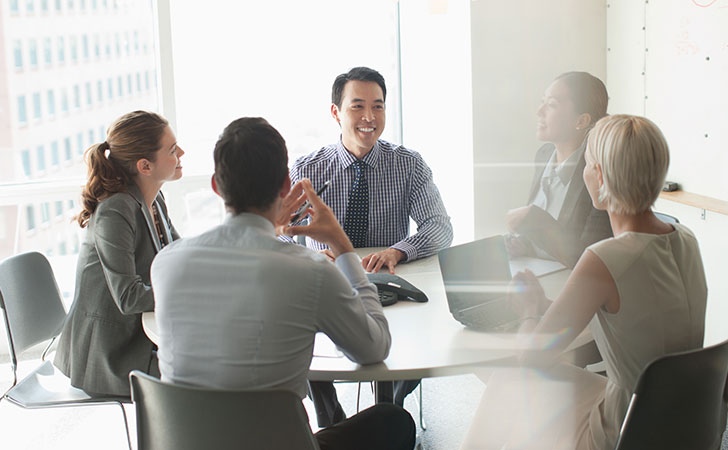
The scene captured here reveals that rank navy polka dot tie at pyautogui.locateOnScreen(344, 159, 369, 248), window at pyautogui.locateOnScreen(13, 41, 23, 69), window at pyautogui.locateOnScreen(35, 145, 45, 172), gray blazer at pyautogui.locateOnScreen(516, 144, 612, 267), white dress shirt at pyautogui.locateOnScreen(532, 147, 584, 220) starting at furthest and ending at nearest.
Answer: window at pyautogui.locateOnScreen(35, 145, 45, 172), window at pyautogui.locateOnScreen(13, 41, 23, 69), navy polka dot tie at pyautogui.locateOnScreen(344, 159, 369, 248), white dress shirt at pyautogui.locateOnScreen(532, 147, 584, 220), gray blazer at pyautogui.locateOnScreen(516, 144, 612, 267)

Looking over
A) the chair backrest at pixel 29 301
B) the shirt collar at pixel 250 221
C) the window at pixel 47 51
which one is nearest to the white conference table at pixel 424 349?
the shirt collar at pixel 250 221

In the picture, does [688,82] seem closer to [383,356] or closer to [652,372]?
Result: [652,372]

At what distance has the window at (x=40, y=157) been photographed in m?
3.21

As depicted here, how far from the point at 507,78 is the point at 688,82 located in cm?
71

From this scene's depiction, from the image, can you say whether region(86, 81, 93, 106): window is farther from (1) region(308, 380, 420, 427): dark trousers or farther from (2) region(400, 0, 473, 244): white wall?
(1) region(308, 380, 420, 427): dark trousers

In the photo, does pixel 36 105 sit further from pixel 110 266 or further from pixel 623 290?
pixel 623 290

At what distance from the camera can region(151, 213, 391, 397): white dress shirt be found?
105 centimetres

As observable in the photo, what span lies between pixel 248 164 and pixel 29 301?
1139mm

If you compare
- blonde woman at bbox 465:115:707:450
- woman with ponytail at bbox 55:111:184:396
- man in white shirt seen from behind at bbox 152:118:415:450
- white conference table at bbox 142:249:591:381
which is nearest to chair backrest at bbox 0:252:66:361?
woman with ponytail at bbox 55:111:184:396

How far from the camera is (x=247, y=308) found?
1046 millimetres

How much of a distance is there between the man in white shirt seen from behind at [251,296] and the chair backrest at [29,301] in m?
0.89

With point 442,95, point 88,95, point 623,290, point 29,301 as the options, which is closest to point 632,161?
point 623,290

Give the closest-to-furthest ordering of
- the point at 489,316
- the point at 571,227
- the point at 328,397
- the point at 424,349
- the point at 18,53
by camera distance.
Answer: the point at 424,349 < the point at 489,316 < the point at 571,227 < the point at 328,397 < the point at 18,53

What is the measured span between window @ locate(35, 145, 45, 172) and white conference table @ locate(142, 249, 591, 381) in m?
2.02
